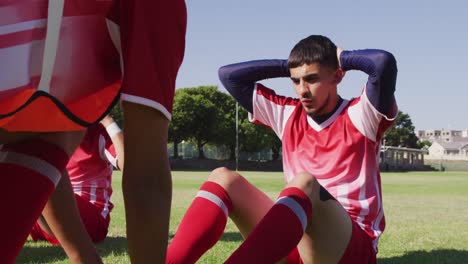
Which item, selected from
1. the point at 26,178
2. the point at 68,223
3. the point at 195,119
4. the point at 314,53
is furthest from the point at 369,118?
the point at 195,119

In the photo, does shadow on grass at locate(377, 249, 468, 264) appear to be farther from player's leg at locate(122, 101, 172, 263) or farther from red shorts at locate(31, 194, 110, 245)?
player's leg at locate(122, 101, 172, 263)

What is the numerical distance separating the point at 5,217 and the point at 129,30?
1.97 ft

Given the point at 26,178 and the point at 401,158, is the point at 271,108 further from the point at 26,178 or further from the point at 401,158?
the point at 401,158

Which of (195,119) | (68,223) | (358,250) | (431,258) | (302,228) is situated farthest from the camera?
(195,119)

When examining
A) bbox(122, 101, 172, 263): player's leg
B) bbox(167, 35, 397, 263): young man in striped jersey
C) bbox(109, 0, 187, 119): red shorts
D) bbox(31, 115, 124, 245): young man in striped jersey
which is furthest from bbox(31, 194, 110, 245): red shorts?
bbox(109, 0, 187, 119): red shorts

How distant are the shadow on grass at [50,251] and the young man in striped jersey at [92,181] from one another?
133 mm

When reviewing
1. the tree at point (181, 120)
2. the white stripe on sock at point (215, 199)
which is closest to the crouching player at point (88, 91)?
the white stripe on sock at point (215, 199)

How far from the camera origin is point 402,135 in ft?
369

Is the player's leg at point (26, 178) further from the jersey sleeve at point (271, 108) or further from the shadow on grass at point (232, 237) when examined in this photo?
the shadow on grass at point (232, 237)

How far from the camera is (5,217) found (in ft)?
5.22

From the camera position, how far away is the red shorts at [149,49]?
152cm

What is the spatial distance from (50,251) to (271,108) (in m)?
2.39

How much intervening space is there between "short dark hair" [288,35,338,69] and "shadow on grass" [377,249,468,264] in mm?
1891

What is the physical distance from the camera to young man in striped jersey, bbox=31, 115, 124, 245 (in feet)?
18.2
